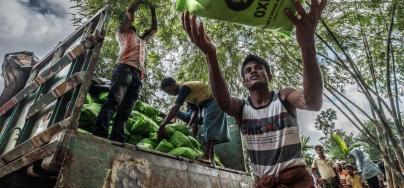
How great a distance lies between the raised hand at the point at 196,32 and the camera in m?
1.52

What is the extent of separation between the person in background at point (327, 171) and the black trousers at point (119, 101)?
5830 mm

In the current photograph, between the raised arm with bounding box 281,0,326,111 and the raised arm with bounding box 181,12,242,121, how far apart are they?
419 millimetres

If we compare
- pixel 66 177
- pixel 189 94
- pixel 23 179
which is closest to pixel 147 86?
pixel 189 94

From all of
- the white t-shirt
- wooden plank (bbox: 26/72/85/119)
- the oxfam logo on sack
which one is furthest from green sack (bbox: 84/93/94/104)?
the white t-shirt

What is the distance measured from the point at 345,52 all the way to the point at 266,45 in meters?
1.85

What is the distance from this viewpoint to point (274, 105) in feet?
5.20

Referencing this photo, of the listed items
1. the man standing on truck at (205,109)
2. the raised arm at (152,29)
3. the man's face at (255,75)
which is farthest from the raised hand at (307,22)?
the raised arm at (152,29)

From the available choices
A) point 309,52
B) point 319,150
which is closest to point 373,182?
point 319,150

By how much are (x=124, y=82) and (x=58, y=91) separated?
74 cm

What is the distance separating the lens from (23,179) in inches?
91.0

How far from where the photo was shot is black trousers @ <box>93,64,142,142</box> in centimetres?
259

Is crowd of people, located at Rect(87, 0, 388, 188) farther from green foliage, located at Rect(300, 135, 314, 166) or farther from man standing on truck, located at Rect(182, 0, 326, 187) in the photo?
green foliage, located at Rect(300, 135, 314, 166)

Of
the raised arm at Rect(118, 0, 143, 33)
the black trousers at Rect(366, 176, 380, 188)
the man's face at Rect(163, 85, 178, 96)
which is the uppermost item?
the raised arm at Rect(118, 0, 143, 33)

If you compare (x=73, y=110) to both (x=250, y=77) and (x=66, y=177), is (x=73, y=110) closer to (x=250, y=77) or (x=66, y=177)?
(x=66, y=177)
